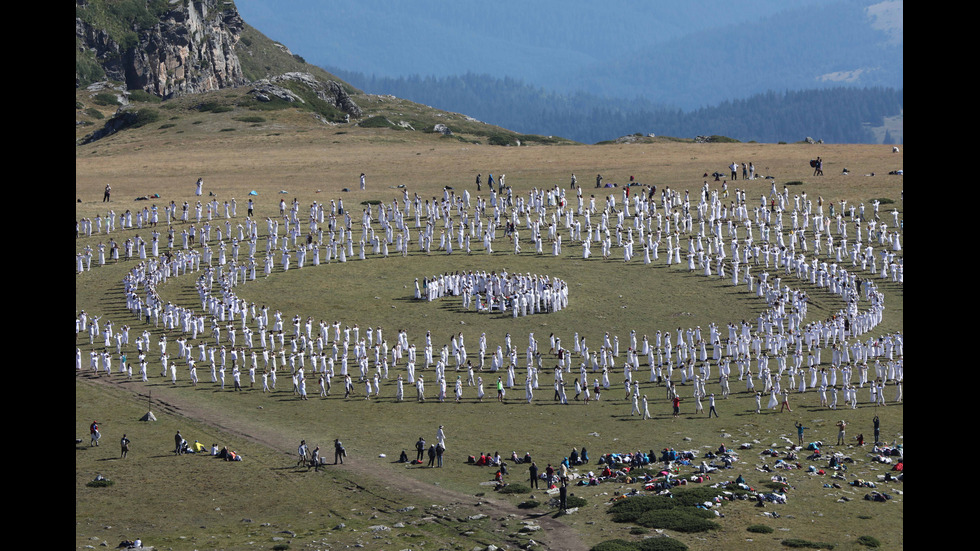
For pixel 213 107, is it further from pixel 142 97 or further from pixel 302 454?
pixel 302 454

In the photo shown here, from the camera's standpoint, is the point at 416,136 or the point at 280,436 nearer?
the point at 280,436

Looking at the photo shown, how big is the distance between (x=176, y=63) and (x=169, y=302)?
143m

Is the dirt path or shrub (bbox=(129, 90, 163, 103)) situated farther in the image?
shrub (bbox=(129, 90, 163, 103))

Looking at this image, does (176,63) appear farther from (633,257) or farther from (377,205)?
(633,257)

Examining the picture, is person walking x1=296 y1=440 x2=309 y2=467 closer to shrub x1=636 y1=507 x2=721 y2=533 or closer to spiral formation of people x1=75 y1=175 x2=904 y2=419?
spiral formation of people x1=75 y1=175 x2=904 y2=419

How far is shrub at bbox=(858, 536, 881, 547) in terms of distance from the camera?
2686 centimetres

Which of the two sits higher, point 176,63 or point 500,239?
point 176,63

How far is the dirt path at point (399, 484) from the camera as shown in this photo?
93.8ft

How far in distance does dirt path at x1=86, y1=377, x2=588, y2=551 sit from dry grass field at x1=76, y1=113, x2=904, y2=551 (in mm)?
80

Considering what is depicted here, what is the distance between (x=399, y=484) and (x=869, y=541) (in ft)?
43.6

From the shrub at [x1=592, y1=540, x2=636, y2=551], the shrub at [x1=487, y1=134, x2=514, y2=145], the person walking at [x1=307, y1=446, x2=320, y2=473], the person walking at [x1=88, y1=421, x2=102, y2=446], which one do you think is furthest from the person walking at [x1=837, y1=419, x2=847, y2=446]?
the shrub at [x1=487, y1=134, x2=514, y2=145]

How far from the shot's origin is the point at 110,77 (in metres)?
193

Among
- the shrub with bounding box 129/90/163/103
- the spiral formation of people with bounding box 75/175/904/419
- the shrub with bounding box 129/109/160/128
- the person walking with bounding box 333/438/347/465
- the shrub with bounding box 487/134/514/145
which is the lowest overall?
the person walking with bounding box 333/438/347/465
